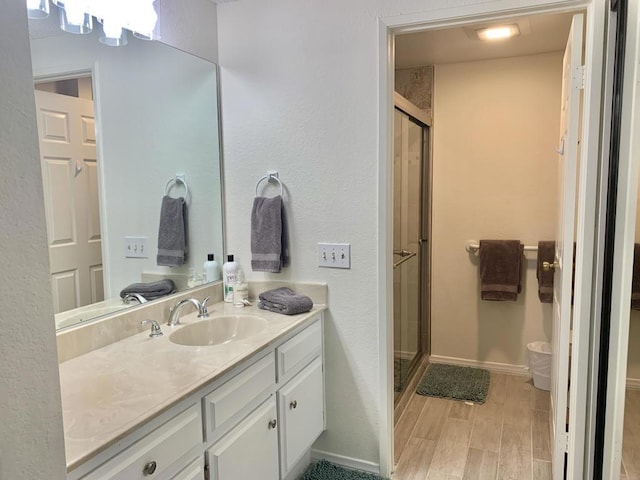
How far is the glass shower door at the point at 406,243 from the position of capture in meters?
2.83

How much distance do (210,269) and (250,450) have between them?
974 mm

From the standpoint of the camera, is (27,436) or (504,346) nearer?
(27,436)

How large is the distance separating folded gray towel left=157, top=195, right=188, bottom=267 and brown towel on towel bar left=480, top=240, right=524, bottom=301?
83.1 inches

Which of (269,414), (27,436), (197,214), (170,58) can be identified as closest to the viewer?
(27,436)

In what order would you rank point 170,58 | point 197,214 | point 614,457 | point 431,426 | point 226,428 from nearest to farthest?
1. point 226,428
2. point 614,457
3. point 170,58
4. point 197,214
5. point 431,426

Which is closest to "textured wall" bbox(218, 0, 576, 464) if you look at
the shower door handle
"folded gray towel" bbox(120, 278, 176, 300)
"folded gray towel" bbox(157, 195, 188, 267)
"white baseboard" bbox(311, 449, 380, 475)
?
"white baseboard" bbox(311, 449, 380, 475)

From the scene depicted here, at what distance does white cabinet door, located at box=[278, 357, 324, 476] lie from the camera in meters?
1.90

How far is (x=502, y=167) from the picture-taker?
3344 mm

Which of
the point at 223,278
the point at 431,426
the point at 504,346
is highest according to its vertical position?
the point at 223,278

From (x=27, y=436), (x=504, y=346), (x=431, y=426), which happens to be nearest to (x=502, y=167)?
(x=504, y=346)

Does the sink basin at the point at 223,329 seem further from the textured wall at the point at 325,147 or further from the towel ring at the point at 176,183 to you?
the towel ring at the point at 176,183

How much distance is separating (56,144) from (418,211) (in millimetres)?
2374

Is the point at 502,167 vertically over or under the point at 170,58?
under

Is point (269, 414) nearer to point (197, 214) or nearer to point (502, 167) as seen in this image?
point (197, 214)
